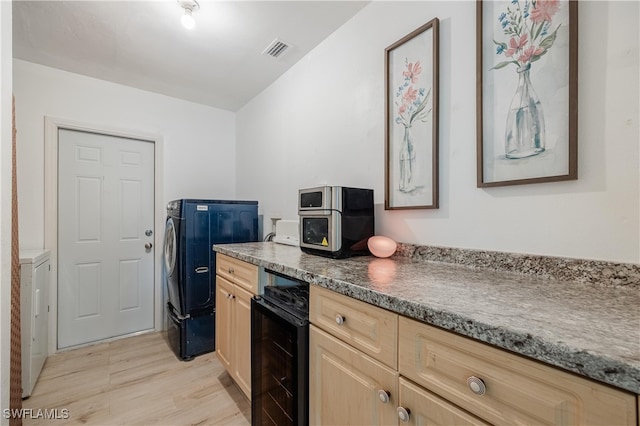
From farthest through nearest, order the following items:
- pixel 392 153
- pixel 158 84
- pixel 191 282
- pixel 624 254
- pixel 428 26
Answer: pixel 158 84, pixel 191 282, pixel 392 153, pixel 428 26, pixel 624 254

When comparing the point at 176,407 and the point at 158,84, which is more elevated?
the point at 158,84

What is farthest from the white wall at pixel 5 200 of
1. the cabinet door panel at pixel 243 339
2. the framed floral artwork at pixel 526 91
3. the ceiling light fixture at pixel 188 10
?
the framed floral artwork at pixel 526 91

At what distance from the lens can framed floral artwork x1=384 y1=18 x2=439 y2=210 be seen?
1355 mm

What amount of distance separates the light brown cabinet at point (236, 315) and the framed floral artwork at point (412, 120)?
903mm

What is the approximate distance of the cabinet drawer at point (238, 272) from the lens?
4.94 feet

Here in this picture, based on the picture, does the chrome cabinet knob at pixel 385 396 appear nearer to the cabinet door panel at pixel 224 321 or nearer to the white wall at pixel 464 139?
the white wall at pixel 464 139

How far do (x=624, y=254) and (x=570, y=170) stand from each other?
30 centimetres

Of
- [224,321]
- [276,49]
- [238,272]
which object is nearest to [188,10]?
[276,49]

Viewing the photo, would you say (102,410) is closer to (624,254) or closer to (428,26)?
(624,254)

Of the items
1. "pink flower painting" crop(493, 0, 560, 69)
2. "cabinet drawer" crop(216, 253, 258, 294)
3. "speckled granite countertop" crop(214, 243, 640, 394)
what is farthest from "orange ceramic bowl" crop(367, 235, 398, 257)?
"pink flower painting" crop(493, 0, 560, 69)

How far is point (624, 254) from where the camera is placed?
86cm

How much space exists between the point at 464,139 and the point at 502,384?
3.28 ft

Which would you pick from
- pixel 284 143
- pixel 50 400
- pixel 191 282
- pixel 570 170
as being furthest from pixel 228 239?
pixel 570 170

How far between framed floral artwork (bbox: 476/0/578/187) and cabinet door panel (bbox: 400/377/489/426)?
833mm
